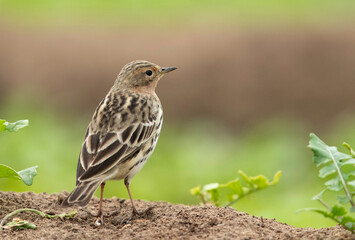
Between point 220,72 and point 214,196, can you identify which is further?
point 220,72

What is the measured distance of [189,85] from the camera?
19766 millimetres

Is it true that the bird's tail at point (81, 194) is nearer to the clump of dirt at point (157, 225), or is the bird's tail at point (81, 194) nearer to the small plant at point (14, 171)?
the clump of dirt at point (157, 225)

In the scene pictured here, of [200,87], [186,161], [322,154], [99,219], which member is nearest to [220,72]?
[200,87]

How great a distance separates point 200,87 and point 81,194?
14068 mm

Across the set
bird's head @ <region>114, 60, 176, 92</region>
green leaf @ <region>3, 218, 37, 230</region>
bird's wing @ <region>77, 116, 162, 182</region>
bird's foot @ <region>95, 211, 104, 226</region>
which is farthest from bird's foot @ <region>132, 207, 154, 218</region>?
bird's head @ <region>114, 60, 176, 92</region>

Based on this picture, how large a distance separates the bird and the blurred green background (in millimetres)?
3195

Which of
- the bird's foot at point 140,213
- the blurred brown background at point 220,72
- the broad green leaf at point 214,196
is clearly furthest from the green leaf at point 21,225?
the blurred brown background at point 220,72

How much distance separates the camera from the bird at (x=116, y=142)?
5.92 meters

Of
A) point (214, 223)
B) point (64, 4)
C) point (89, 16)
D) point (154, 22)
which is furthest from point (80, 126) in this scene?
point (64, 4)

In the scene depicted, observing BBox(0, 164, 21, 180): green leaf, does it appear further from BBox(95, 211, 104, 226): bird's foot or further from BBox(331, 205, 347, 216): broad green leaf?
BBox(331, 205, 347, 216): broad green leaf

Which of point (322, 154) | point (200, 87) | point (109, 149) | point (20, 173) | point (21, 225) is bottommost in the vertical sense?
point (322, 154)

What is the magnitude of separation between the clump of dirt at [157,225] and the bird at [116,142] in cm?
16

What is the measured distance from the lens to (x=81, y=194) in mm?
5727

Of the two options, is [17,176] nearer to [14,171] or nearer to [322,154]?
[14,171]
